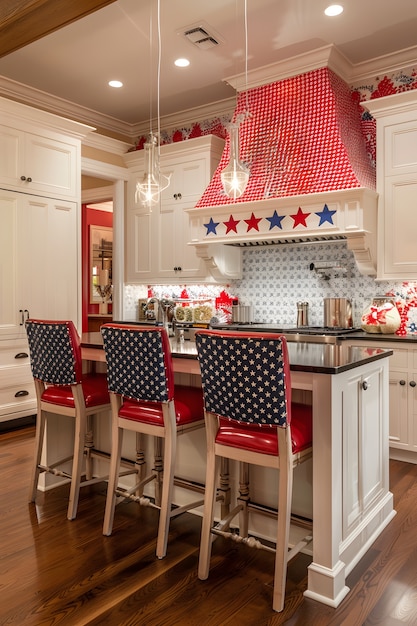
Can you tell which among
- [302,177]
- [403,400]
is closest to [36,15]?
[302,177]

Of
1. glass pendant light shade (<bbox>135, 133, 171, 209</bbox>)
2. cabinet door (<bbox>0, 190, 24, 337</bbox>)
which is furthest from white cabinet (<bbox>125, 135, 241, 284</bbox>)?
glass pendant light shade (<bbox>135, 133, 171, 209</bbox>)

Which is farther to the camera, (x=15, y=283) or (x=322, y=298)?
(x=322, y=298)

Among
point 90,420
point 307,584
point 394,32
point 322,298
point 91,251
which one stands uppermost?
point 394,32

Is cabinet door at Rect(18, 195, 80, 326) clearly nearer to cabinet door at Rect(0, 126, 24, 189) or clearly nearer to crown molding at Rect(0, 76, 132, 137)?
cabinet door at Rect(0, 126, 24, 189)

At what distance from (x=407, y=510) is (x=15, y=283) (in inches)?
136

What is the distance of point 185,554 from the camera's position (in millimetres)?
2287

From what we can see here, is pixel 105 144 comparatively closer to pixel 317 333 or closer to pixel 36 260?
pixel 36 260

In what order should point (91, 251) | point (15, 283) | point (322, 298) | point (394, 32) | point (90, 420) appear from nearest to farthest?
point (90, 420) < point (394, 32) < point (15, 283) < point (322, 298) < point (91, 251)

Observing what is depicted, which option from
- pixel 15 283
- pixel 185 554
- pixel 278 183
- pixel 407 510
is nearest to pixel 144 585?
pixel 185 554

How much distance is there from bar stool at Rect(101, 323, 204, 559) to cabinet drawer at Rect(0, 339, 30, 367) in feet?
6.99

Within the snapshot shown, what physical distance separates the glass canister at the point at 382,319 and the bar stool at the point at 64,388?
223 centimetres

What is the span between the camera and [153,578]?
209 cm

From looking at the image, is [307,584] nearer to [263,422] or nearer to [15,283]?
[263,422]

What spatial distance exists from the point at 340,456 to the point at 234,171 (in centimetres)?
155
